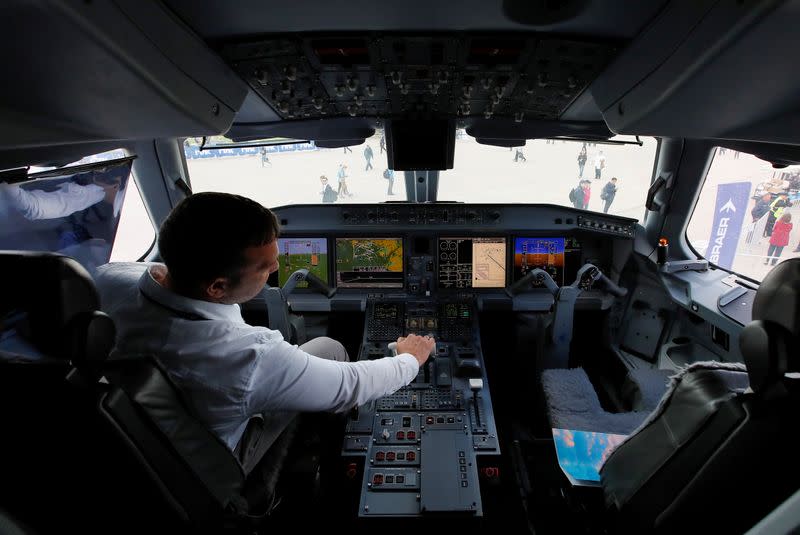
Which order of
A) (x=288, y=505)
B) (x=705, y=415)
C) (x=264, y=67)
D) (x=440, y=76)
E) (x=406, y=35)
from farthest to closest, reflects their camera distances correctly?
(x=440, y=76)
(x=264, y=67)
(x=406, y=35)
(x=288, y=505)
(x=705, y=415)

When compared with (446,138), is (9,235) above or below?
below

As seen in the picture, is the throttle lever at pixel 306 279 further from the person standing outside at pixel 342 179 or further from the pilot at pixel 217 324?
the person standing outside at pixel 342 179

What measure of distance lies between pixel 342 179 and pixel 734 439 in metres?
4.08

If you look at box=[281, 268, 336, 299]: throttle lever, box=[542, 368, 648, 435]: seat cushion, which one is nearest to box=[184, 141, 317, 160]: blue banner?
box=[281, 268, 336, 299]: throttle lever

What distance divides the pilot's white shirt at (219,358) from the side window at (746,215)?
2.45 meters

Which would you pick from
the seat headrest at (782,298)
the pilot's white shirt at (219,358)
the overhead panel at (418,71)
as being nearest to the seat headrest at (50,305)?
the pilot's white shirt at (219,358)

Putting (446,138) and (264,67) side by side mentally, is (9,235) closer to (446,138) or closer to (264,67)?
(264,67)

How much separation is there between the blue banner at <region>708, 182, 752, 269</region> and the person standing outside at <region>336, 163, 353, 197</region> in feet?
10.5

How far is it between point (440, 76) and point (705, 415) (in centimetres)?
170

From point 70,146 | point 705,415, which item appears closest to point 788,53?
point 705,415

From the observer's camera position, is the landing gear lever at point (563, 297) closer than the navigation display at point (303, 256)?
Yes

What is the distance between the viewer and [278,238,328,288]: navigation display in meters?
3.22

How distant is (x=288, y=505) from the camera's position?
147 centimetres

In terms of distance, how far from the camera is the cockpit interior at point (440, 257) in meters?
0.84
